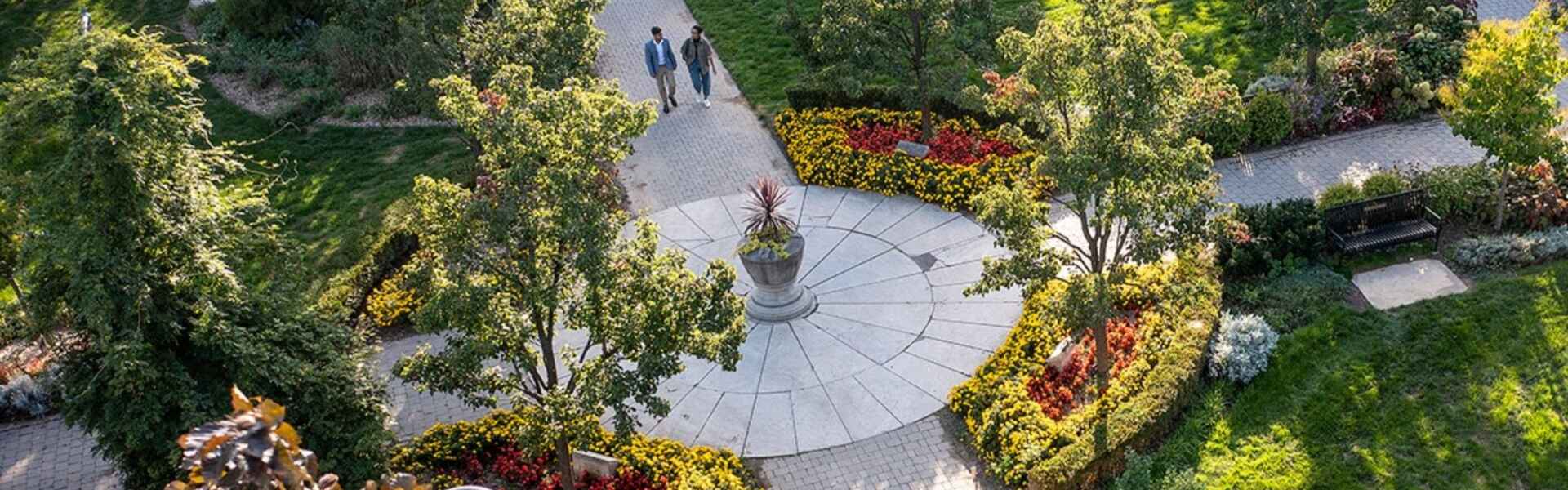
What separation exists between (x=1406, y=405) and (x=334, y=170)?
15427 millimetres

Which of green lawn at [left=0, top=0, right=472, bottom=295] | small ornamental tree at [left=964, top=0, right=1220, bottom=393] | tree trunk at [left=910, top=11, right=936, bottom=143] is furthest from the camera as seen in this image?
tree trunk at [left=910, top=11, right=936, bottom=143]

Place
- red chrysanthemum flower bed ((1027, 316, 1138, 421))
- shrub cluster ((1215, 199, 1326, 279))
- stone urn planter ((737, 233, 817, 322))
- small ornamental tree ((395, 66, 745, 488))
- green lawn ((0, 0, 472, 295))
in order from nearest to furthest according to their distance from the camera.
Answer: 1. small ornamental tree ((395, 66, 745, 488))
2. red chrysanthemum flower bed ((1027, 316, 1138, 421))
3. shrub cluster ((1215, 199, 1326, 279))
4. stone urn planter ((737, 233, 817, 322))
5. green lawn ((0, 0, 472, 295))

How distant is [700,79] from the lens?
833 inches

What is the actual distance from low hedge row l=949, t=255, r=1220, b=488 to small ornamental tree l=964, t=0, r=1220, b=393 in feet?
1.97

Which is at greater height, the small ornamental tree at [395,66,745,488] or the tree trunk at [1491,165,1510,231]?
the small ornamental tree at [395,66,745,488]

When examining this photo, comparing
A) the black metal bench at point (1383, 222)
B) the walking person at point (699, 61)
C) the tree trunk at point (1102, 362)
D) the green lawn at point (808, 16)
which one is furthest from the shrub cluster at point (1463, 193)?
the walking person at point (699, 61)

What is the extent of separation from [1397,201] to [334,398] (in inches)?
493

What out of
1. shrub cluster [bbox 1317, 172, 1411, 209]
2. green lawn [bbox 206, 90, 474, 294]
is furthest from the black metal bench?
green lawn [bbox 206, 90, 474, 294]

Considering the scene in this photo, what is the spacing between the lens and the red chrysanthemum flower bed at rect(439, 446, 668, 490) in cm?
1280

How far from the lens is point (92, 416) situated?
11719 mm

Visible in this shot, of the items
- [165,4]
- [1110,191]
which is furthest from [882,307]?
[165,4]

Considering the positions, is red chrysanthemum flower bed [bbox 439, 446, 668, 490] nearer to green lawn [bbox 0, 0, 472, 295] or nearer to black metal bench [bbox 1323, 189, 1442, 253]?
green lawn [bbox 0, 0, 472, 295]

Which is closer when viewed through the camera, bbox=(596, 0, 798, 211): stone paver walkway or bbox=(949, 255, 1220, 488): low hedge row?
bbox=(949, 255, 1220, 488): low hedge row

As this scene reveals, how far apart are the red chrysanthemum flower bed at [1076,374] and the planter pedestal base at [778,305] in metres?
3.23
